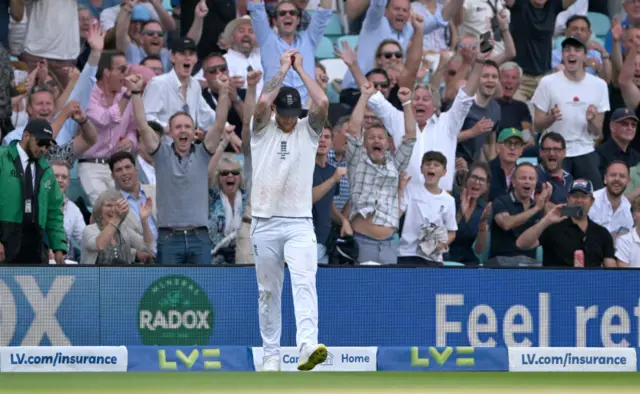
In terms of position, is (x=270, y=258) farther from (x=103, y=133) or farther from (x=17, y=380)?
(x=103, y=133)

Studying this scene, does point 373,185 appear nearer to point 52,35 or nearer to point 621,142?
point 621,142

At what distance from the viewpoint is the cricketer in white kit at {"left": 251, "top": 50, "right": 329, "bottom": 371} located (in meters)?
10.5

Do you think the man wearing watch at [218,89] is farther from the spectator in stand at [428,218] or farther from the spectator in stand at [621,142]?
the spectator in stand at [621,142]

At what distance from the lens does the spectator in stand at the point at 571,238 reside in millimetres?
13969

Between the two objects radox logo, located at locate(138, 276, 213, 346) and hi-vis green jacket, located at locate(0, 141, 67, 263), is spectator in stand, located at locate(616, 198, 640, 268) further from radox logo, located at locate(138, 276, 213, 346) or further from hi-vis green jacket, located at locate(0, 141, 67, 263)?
hi-vis green jacket, located at locate(0, 141, 67, 263)

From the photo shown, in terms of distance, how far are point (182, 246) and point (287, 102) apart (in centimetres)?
334

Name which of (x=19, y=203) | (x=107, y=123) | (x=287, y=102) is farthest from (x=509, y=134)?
(x=19, y=203)

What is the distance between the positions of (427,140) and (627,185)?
2649 millimetres

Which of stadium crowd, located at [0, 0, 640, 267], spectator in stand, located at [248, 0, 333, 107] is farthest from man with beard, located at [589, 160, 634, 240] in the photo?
spectator in stand, located at [248, 0, 333, 107]

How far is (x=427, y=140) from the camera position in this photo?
15.0 metres

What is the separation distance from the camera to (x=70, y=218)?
13.9 meters

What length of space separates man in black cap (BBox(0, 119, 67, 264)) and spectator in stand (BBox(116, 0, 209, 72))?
383 cm

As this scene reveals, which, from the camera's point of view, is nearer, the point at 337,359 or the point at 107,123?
the point at 337,359

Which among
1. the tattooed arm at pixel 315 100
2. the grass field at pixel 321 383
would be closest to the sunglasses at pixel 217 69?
the grass field at pixel 321 383
